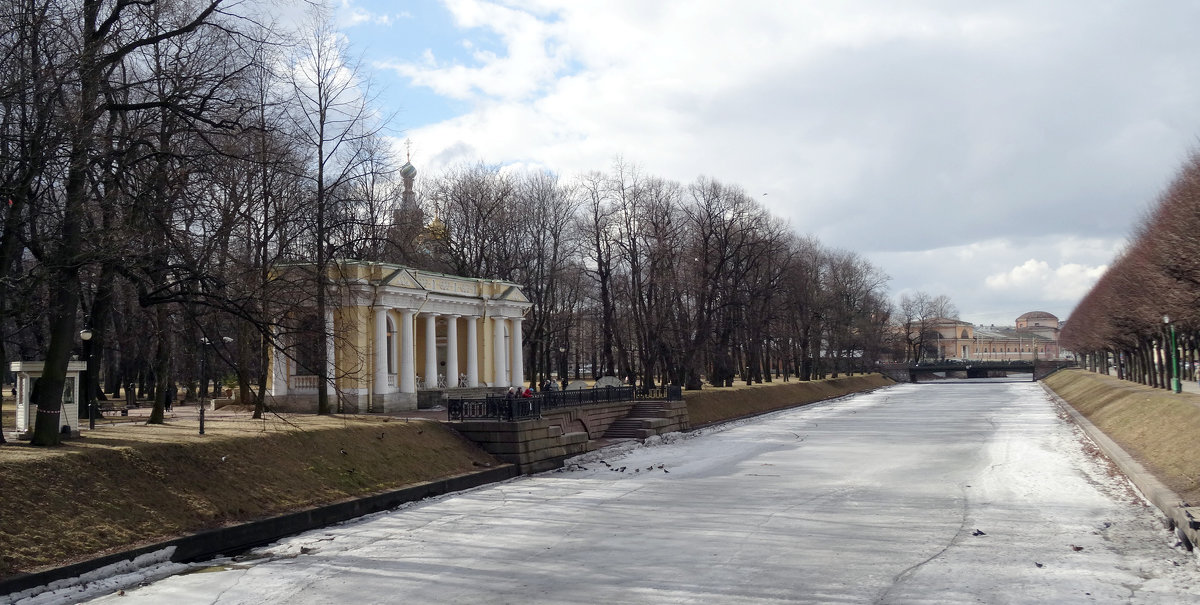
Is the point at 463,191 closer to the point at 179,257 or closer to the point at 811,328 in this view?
the point at 811,328

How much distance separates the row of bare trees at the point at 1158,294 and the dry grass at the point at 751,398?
19.6 meters

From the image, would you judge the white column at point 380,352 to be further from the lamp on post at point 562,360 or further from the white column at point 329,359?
the lamp on post at point 562,360

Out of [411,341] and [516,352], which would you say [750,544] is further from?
[516,352]

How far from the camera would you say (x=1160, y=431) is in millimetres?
25922

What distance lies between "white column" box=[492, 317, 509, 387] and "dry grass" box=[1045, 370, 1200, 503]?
1040 inches

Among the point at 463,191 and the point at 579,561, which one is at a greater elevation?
the point at 463,191

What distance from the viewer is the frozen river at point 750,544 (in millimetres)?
12117

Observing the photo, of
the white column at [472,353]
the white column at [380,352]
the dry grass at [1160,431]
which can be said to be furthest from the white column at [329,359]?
the dry grass at [1160,431]

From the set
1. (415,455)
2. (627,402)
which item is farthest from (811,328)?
(415,455)

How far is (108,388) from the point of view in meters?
54.5

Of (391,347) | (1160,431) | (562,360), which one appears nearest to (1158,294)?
(1160,431)

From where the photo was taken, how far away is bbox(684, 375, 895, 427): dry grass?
46.7 m

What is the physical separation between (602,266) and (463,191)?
1170 centimetres

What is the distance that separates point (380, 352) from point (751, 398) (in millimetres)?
27291
